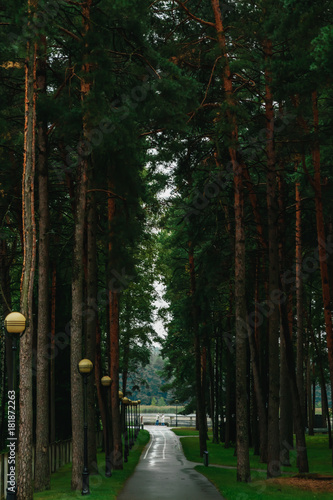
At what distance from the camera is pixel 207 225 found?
76.5ft

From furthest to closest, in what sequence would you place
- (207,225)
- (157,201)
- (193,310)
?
1. (193,310)
2. (157,201)
3. (207,225)

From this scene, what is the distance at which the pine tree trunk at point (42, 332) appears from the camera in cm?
1825

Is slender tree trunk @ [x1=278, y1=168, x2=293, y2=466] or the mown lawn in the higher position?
slender tree trunk @ [x1=278, y1=168, x2=293, y2=466]

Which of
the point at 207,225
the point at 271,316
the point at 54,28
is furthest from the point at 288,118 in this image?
the point at 54,28

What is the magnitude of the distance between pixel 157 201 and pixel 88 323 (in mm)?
7519

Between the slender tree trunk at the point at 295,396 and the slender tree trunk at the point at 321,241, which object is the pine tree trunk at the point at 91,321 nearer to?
the slender tree trunk at the point at 295,396

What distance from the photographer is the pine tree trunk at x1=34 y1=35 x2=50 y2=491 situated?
59.9ft

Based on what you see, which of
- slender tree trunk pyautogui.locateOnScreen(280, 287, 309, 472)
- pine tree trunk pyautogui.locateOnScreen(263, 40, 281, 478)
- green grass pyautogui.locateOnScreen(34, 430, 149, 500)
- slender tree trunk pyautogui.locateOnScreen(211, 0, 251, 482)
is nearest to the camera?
green grass pyautogui.locateOnScreen(34, 430, 149, 500)

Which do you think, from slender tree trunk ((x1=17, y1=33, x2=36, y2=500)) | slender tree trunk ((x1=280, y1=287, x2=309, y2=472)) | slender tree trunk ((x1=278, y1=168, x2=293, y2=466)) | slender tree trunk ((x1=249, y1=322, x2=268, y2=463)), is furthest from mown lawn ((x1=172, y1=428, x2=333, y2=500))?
slender tree trunk ((x1=17, y1=33, x2=36, y2=500))

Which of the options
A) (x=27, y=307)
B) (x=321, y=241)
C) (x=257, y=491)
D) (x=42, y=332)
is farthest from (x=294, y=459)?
(x=27, y=307)

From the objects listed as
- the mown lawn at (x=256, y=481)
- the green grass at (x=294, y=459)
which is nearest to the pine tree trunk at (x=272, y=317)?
the mown lawn at (x=256, y=481)

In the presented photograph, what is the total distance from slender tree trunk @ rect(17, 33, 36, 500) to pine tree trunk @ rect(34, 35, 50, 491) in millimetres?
3405

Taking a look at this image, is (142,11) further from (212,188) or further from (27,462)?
(27,462)

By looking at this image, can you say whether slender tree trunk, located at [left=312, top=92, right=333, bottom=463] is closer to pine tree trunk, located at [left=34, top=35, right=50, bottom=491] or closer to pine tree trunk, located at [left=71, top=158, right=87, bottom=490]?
pine tree trunk, located at [left=71, top=158, right=87, bottom=490]
